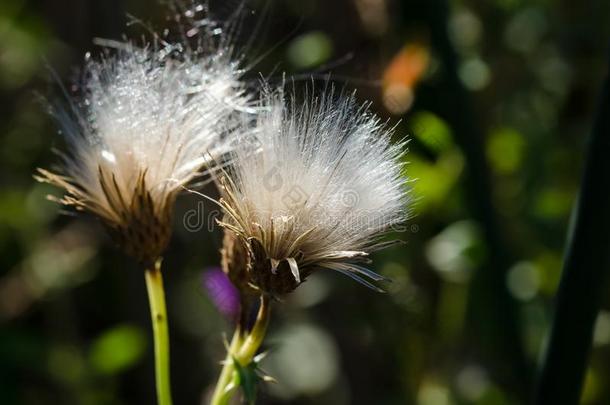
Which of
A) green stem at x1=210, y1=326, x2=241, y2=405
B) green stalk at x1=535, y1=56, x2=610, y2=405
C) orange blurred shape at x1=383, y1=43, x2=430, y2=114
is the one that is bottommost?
green stem at x1=210, y1=326, x2=241, y2=405

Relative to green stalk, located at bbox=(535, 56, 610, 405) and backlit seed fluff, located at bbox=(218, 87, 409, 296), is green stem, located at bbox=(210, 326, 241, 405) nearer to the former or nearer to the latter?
backlit seed fluff, located at bbox=(218, 87, 409, 296)

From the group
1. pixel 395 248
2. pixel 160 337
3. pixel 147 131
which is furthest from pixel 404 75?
pixel 160 337

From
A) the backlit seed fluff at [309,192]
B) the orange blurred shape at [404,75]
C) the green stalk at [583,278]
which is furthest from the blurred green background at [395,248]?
the backlit seed fluff at [309,192]

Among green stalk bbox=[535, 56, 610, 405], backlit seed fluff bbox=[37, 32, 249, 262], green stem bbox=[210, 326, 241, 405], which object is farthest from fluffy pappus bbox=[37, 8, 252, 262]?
green stalk bbox=[535, 56, 610, 405]

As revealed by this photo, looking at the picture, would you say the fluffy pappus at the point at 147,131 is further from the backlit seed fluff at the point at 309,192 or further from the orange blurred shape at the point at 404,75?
the orange blurred shape at the point at 404,75

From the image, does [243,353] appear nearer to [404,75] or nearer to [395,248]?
[404,75]
